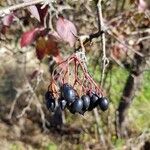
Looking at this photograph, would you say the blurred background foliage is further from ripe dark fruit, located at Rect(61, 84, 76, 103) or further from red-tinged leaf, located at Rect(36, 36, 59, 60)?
ripe dark fruit, located at Rect(61, 84, 76, 103)

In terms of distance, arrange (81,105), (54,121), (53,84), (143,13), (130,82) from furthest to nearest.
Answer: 1. (54,121)
2. (130,82)
3. (143,13)
4. (53,84)
5. (81,105)

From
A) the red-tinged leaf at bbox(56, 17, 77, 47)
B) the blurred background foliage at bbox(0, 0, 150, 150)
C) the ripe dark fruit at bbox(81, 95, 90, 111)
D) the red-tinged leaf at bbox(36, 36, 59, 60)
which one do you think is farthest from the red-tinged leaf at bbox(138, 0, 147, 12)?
the ripe dark fruit at bbox(81, 95, 90, 111)

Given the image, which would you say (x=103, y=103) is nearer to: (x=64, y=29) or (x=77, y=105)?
(x=77, y=105)

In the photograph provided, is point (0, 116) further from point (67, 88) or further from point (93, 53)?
point (67, 88)

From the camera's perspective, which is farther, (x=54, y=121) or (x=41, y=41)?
(x=54, y=121)

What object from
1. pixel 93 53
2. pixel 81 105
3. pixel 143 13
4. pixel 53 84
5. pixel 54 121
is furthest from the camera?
pixel 54 121

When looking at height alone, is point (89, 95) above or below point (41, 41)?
above

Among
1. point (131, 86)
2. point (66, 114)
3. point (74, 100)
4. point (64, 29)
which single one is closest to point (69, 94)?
point (74, 100)

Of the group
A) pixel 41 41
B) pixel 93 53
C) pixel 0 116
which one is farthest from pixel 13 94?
pixel 41 41

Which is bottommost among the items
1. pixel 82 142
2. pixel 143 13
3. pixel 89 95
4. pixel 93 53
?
pixel 82 142
